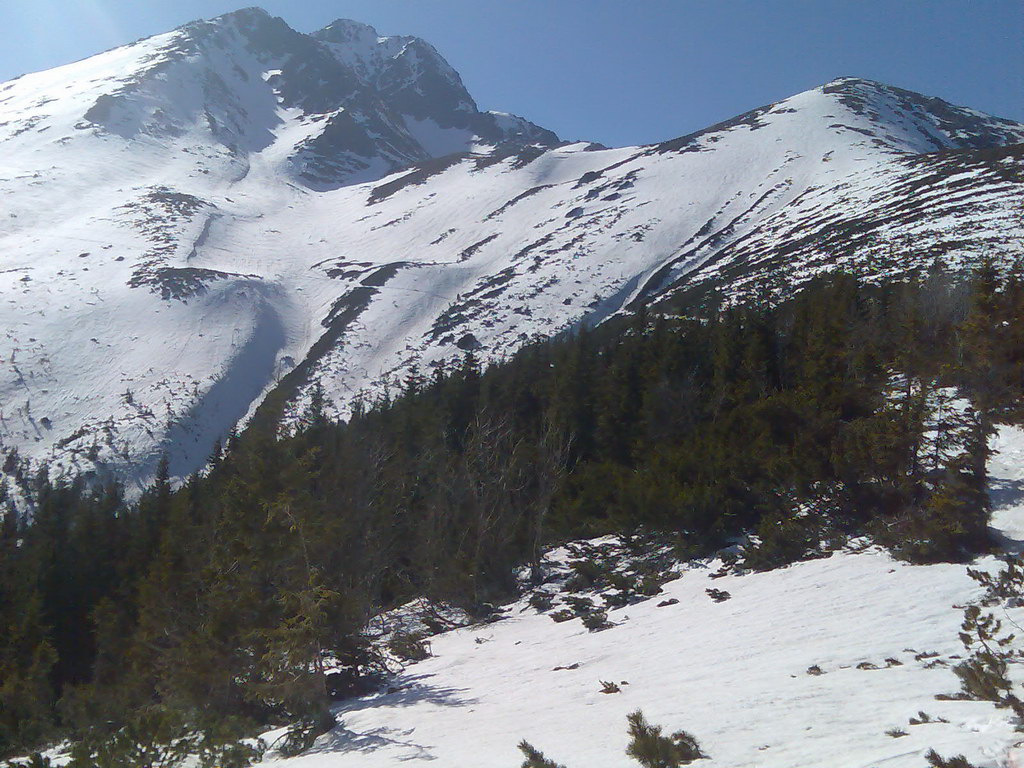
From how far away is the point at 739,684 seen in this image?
923 centimetres

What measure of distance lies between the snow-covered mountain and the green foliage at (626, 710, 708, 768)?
4168cm

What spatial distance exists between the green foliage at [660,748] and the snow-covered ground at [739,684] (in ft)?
0.63

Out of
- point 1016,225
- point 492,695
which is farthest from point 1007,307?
point 1016,225

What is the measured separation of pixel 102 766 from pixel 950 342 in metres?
16.6

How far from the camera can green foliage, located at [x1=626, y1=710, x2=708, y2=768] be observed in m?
6.87

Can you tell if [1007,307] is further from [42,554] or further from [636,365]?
[42,554]

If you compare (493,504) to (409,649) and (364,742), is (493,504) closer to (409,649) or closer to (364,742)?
(409,649)

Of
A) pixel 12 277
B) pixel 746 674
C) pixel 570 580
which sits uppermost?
pixel 12 277

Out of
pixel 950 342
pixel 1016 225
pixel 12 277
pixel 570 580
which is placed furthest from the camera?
pixel 12 277

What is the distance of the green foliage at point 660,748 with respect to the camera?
271 inches

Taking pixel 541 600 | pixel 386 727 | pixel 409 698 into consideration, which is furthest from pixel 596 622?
pixel 386 727

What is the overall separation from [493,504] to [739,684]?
15.2 m

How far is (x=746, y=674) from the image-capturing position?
9680 millimetres

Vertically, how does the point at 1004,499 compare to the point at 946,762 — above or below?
below
